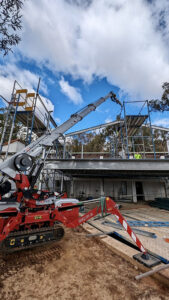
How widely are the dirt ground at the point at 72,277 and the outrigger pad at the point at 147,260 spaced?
0.23 meters

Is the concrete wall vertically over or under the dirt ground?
over

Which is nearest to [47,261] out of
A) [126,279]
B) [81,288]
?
[81,288]

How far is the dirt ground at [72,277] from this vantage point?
7.17 ft

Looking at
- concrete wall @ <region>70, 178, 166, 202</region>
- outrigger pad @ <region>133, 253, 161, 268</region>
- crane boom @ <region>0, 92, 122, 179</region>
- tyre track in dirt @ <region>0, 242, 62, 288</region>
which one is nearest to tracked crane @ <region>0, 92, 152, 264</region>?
crane boom @ <region>0, 92, 122, 179</region>

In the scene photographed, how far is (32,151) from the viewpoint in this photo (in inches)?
212

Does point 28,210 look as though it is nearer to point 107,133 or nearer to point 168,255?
point 168,255

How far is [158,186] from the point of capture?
50.3 feet

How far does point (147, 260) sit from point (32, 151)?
4.86m

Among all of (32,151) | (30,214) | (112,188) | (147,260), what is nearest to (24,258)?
(30,214)

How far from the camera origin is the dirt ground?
2186 mm

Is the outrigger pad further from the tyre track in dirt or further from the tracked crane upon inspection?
the tyre track in dirt

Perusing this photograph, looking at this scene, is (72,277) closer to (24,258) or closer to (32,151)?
(24,258)

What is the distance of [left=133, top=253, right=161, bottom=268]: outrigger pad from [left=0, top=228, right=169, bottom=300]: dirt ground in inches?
9.1

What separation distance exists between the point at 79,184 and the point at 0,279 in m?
13.4
